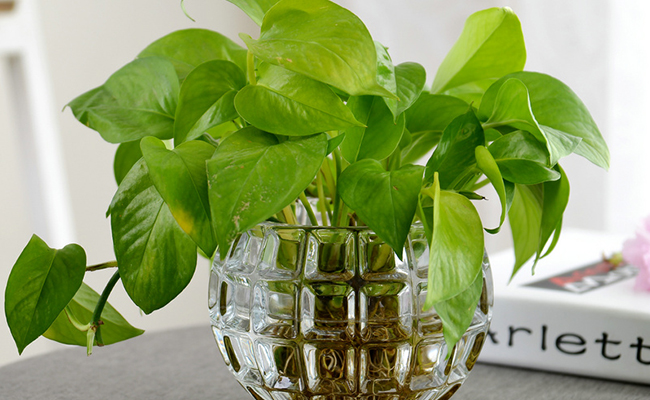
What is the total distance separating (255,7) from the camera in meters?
0.35

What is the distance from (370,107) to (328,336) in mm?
115

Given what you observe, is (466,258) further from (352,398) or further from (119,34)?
(119,34)

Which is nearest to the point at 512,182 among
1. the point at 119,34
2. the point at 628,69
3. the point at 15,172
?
the point at 628,69

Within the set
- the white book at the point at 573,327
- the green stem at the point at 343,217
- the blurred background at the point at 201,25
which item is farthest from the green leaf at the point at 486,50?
the blurred background at the point at 201,25

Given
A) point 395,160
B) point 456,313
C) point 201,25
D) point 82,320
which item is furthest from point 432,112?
→ point 201,25

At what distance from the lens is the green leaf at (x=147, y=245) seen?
34 centimetres

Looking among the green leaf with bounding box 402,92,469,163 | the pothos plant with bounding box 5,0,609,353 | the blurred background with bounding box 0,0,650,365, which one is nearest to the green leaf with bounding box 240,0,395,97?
the pothos plant with bounding box 5,0,609,353

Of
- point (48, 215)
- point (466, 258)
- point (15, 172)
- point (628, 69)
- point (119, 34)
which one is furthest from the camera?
point (119, 34)

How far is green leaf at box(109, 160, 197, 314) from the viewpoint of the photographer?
13.3 inches

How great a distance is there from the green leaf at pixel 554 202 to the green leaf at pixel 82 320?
0.80 ft

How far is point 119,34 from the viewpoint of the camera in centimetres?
162

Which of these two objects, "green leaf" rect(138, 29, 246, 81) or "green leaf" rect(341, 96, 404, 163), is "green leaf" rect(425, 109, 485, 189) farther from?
"green leaf" rect(138, 29, 246, 81)

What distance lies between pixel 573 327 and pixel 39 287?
1.22 feet

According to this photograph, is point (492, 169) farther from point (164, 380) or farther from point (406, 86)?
point (164, 380)
